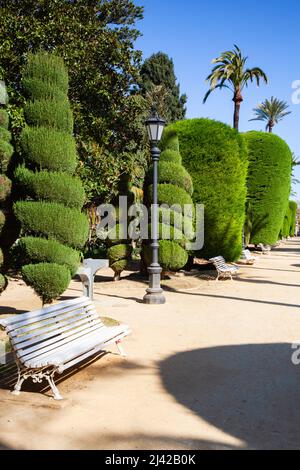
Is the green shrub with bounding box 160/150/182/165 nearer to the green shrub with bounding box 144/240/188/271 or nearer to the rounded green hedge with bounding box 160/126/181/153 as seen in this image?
the rounded green hedge with bounding box 160/126/181/153

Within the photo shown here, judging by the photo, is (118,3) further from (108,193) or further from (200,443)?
(200,443)

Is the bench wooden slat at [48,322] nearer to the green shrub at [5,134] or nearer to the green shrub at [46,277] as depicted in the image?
the green shrub at [46,277]

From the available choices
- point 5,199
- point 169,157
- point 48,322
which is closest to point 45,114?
point 5,199

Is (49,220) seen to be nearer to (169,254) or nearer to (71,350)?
(71,350)

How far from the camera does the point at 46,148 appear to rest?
8242 mm

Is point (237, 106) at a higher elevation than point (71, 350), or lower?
higher

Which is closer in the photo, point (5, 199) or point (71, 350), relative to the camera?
point (71, 350)

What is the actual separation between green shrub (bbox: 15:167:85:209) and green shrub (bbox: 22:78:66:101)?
1.34m

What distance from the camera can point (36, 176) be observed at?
8.23 m

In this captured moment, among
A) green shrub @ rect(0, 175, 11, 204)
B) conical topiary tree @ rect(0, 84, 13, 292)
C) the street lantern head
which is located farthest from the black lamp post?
green shrub @ rect(0, 175, 11, 204)

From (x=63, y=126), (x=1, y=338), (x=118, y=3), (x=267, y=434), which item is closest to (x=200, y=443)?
(x=267, y=434)

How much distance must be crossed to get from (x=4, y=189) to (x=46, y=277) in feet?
5.61

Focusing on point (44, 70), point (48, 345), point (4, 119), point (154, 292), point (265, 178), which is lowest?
point (154, 292)
